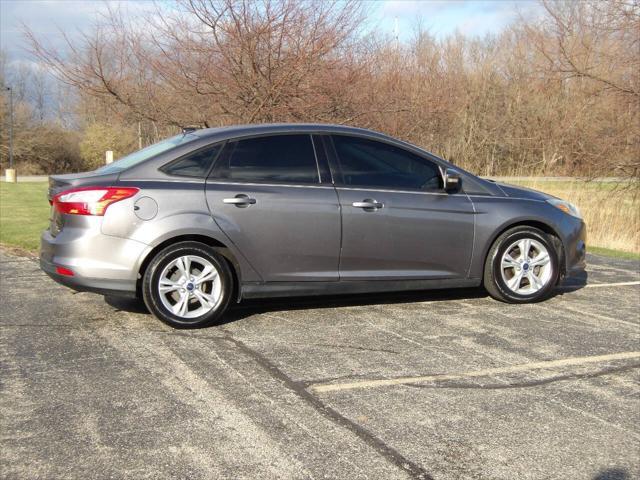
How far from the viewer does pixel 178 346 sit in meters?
5.05

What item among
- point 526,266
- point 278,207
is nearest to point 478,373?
point 278,207

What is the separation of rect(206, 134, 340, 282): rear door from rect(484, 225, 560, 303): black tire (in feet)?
4.99

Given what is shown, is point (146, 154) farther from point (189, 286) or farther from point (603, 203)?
point (603, 203)

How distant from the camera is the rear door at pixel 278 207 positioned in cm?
565

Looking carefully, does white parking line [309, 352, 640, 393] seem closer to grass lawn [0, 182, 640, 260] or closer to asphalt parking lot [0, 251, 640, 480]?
asphalt parking lot [0, 251, 640, 480]

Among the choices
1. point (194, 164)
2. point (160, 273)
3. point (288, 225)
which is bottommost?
point (160, 273)

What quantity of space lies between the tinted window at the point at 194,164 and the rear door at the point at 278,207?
8 centimetres

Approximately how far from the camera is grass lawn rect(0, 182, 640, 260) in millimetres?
11617

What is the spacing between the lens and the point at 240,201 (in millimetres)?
5637

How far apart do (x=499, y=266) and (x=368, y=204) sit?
4.70 ft

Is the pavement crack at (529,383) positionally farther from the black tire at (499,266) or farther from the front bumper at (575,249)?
the front bumper at (575,249)

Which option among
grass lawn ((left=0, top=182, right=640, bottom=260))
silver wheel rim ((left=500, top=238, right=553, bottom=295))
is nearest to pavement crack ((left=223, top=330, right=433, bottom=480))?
silver wheel rim ((left=500, top=238, right=553, bottom=295))

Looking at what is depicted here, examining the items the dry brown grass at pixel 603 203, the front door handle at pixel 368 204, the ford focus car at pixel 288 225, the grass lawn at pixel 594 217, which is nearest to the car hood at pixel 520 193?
the ford focus car at pixel 288 225

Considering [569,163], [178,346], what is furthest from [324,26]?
[178,346]
